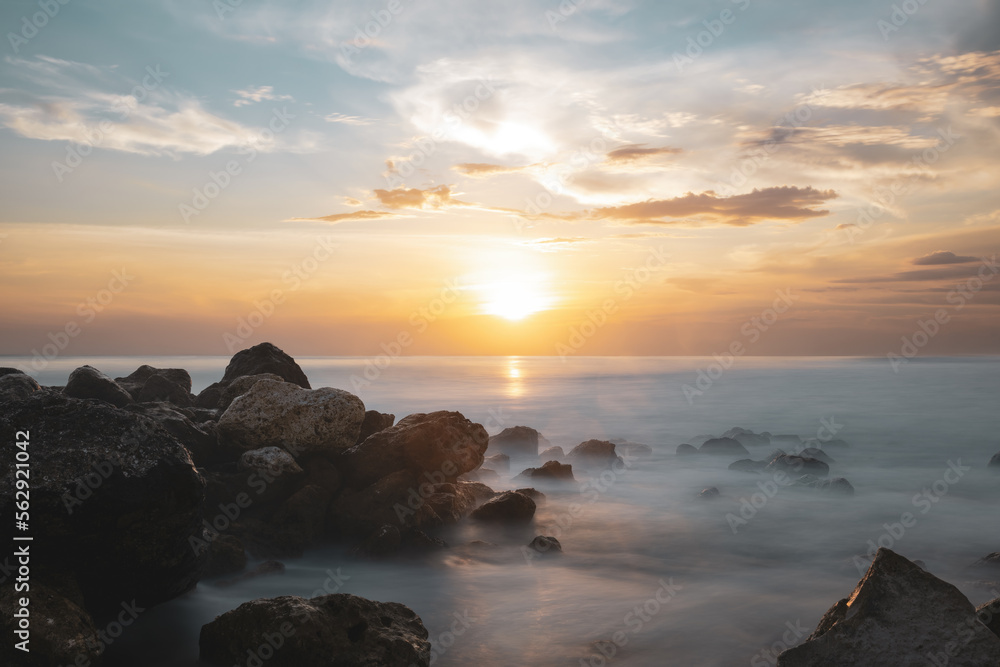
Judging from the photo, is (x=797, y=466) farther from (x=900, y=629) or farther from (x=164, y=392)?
(x=164, y=392)

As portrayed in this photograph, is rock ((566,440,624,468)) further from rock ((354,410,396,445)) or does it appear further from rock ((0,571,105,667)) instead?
rock ((0,571,105,667))

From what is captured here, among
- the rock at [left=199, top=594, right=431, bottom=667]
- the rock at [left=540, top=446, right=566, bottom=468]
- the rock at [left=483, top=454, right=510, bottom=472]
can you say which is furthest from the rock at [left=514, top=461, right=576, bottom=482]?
the rock at [left=199, top=594, right=431, bottom=667]

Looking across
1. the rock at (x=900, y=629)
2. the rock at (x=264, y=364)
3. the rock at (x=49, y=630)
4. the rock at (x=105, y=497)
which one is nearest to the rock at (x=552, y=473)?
→ the rock at (x=264, y=364)

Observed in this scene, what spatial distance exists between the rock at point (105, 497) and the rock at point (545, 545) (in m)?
5.97

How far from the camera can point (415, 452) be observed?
11.8 metres

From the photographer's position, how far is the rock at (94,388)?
11703 millimetres

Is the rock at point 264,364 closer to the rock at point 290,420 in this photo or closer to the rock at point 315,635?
the rock at point 290,420

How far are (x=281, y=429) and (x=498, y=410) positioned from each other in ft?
97.9

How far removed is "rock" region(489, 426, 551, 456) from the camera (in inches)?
915

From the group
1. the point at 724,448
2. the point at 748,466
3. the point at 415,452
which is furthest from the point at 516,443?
the point at 415,452

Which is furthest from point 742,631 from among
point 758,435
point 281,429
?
point 758,435

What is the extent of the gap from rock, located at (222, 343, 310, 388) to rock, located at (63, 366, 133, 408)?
3.33 metres

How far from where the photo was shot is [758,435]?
27.9m

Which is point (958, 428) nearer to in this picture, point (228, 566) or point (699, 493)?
point (699, 493)
